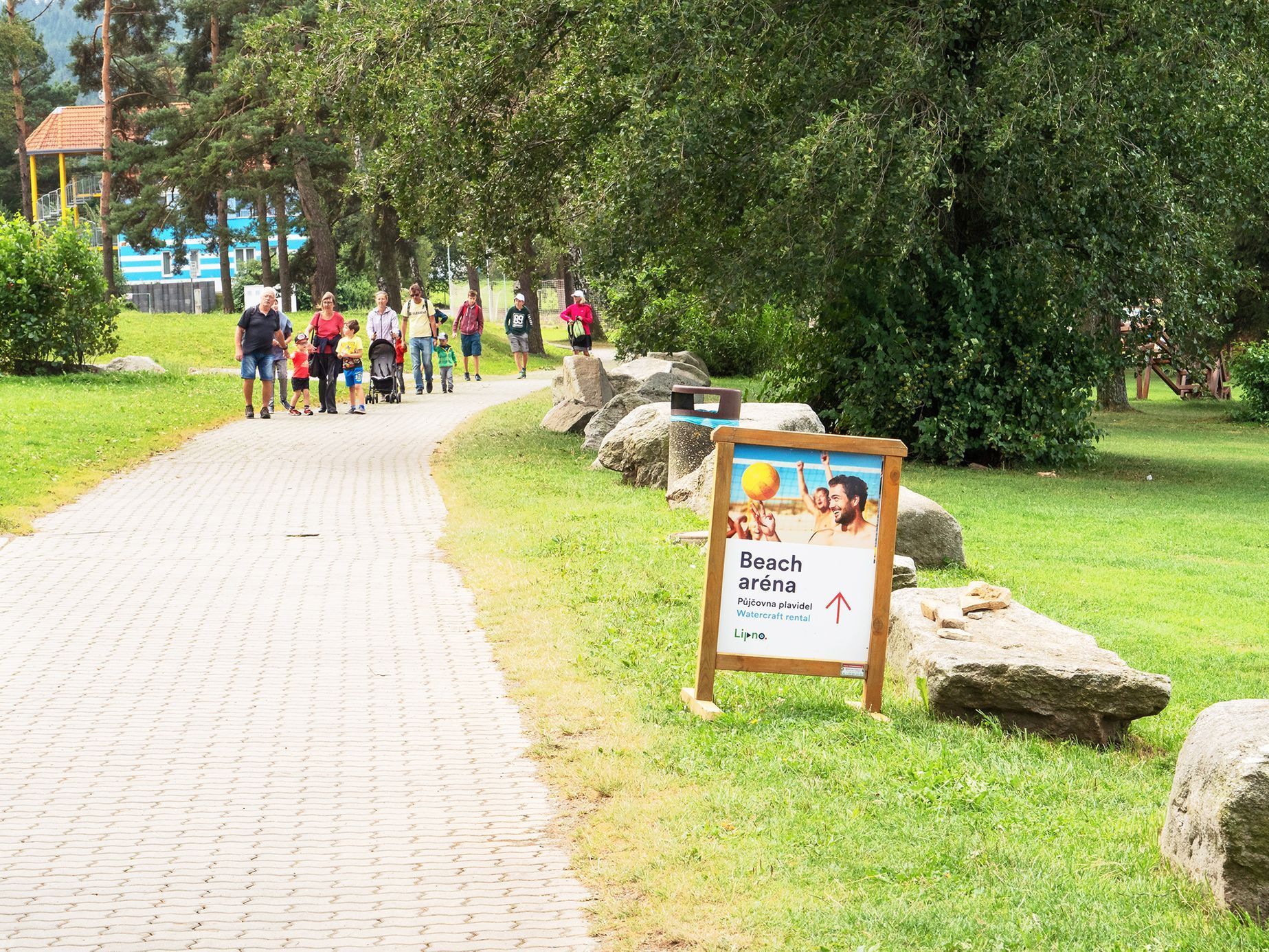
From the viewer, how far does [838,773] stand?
18.6ft

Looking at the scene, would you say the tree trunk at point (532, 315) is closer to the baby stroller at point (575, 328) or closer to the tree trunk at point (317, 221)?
the tree trunk at point (317, 221)

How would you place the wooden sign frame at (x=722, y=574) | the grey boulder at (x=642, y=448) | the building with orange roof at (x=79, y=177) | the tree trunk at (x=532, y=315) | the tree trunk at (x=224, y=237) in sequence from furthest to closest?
the building with orange roof at (x=79, y=177), the tree trunk at (x=532, y=315), the tree trunk at (x=224, y=237), the grey boulder at (x=642, y=448), the wooden sign frame at (x=722, y=574)

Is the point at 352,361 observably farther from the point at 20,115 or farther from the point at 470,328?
the point at 20,115

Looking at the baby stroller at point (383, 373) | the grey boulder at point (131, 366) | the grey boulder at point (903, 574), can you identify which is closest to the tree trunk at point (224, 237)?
the grey boulder at point (131, 366)

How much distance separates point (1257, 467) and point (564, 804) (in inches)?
712

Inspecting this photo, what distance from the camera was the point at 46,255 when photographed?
2584 cm

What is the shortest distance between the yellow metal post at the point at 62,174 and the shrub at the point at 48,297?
39.1 meters

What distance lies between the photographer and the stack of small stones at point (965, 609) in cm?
704

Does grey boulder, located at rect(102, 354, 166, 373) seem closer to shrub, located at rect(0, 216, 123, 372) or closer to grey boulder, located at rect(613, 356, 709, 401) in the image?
shrub, located at rect(0, 216, 123, 372)

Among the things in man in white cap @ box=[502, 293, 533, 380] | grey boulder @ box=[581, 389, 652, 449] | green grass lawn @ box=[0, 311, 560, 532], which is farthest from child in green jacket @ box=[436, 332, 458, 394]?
grey boulder @ box=[581, 389, 652, 449]

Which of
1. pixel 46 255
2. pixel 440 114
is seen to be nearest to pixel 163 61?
pixel 46 255

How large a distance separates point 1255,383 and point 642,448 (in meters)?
20.2

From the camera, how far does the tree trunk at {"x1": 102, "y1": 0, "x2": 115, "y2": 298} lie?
44.2 m

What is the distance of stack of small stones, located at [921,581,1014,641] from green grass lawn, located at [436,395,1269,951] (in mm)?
420
